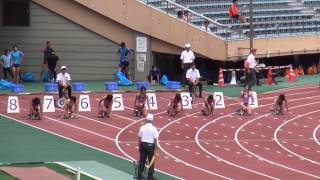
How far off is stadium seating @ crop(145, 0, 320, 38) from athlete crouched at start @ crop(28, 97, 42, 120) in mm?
11715

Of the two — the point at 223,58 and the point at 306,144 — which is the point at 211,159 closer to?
the point at 306,144

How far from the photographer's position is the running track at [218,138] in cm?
2123

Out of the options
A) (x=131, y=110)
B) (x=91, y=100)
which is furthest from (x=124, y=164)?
(x=91, y=100)

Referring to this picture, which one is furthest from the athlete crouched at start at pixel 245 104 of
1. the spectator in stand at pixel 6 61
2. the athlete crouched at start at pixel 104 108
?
the spectator in stand at pixel 6 61

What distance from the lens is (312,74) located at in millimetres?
42438

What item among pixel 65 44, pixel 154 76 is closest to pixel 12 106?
pixel 154 76

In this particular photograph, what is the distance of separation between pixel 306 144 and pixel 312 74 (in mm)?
18222

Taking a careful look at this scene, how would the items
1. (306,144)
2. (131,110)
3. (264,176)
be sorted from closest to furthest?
(264,176) < (306,144) < (131,110)

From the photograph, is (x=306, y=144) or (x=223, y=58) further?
(x=223, y=58)

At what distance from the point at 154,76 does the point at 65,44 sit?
4.38 m

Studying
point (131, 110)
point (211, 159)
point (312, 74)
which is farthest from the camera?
point (312, 74)

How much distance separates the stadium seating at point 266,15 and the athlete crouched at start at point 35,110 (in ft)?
38.4

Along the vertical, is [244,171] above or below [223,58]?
below

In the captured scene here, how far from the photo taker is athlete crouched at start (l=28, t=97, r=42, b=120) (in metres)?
27.2
